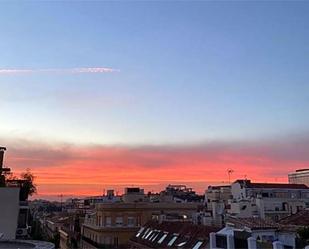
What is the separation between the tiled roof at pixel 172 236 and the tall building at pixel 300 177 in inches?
2133

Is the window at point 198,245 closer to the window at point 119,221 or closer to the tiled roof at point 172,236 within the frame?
the tiled roof at point 172,236

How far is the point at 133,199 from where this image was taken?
1678 inches

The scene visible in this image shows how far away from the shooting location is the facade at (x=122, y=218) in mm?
35219

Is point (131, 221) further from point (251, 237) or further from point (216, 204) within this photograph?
point (251, 237)


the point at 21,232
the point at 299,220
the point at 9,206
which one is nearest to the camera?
the point at 9,206

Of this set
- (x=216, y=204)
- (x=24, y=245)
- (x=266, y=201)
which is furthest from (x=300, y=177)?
(x=24, y=245)

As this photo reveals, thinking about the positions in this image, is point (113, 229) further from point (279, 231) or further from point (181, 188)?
point (181, 188)

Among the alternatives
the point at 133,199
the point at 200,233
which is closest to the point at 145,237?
the point at 200,233

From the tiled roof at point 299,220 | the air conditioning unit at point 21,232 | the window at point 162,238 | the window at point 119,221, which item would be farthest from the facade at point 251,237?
the window at point 119,221

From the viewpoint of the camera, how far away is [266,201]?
38.1 m

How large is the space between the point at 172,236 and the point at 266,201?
16358 mm

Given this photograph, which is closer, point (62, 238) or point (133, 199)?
point (133, 199)

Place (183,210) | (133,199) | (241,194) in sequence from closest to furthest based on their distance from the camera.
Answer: (183,210) → (133,199) → (241,194)

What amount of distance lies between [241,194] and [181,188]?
28.1m
